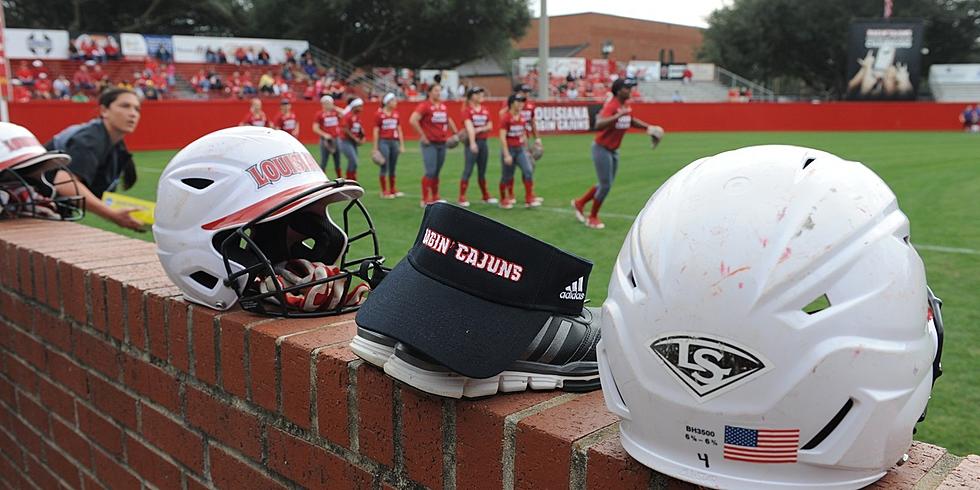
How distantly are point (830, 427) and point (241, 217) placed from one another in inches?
58.4

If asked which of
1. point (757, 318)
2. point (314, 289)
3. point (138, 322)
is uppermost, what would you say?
point (757, 318)

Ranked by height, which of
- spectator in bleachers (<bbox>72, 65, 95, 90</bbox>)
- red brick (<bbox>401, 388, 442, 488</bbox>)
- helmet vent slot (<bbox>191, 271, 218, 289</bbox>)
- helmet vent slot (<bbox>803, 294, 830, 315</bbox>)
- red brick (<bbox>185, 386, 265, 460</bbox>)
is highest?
spectator in bleachers (<bbox>72, 65, 95, 90</bbox>)

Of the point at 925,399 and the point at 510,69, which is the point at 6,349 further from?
the point at 510,69

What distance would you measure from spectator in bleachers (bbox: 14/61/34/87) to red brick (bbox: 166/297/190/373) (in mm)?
31389

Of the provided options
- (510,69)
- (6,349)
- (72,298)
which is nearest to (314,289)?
(72,298)

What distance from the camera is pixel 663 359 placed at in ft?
3.51

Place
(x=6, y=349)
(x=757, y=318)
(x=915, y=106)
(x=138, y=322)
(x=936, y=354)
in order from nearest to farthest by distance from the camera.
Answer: (x=757, y=318) → (x=936, y=354) → (x=138, y=322) → (x=6, y=349) → (x=915, y=106)

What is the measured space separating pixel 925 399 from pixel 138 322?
195 cm

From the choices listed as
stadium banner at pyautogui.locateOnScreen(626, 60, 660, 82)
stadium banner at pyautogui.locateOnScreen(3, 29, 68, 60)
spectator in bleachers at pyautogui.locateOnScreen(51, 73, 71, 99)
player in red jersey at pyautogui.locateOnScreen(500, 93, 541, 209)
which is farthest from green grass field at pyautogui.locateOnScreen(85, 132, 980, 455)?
stadium banner at pyautogui.locateOnScreen(626, 60, 660, 82)

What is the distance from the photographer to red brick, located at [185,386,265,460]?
1845 millimetres

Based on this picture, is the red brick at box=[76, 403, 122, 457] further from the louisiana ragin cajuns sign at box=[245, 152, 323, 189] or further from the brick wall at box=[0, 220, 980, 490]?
the louisiana ragin cajuns sign at box=[245, 152, 323, 189]

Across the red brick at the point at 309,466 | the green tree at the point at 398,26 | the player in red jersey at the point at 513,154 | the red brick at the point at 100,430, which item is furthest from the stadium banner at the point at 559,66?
the red brick at the point at 309,466

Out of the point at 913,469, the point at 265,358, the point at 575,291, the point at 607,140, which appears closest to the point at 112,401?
the point at 265,358

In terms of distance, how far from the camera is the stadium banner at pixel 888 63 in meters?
39.0
